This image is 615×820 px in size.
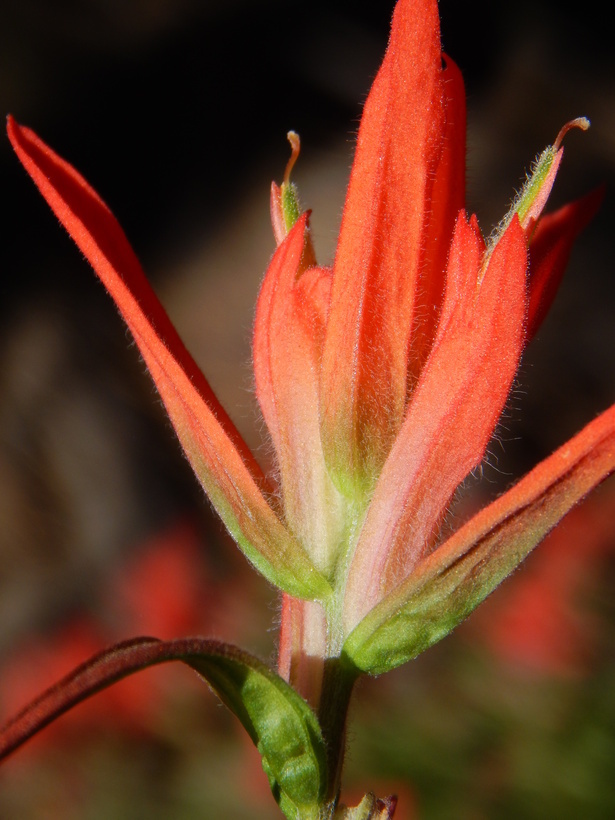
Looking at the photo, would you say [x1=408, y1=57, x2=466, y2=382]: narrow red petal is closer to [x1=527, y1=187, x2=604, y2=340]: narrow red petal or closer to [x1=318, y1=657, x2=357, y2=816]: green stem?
[x1=527, y1=187, x2=604, y2=340]: narrow red petal

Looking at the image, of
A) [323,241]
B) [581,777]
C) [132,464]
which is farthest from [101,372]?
[581,777]

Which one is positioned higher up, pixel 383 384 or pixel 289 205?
pixel 289 205

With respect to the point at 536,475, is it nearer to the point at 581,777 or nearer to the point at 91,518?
the point at 581,777

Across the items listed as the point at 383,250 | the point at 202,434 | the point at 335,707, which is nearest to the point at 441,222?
the point at 383,250

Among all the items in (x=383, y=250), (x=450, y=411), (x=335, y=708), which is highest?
(x=383, y=250)

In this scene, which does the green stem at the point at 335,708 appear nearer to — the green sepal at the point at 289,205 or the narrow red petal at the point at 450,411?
the narrow red petal at the point at 450,411

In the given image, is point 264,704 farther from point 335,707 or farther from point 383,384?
point 383,384

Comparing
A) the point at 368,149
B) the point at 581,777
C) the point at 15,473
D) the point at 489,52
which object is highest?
the point at 368,149
